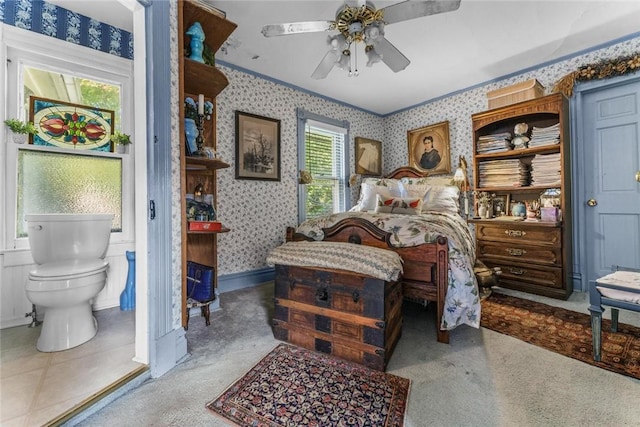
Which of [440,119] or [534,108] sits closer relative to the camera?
[534,108]

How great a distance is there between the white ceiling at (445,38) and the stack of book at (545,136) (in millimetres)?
872

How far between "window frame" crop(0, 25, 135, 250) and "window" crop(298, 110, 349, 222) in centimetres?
210

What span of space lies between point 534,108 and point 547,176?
80 cm

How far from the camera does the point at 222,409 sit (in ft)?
4.32

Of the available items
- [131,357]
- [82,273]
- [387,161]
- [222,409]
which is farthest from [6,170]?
[387,161]

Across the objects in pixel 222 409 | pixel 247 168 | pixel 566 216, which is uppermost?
pixel 247 168

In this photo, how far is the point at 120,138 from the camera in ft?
8.71

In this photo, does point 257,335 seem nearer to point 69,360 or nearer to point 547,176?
point 69,360

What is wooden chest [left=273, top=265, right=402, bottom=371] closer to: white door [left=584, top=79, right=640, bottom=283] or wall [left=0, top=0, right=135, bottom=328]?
wall [left=0, top=0, right=135, bottom=328]

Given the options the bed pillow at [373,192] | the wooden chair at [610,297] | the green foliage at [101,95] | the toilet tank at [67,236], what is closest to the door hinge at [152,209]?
the toilet tank at [67,236]

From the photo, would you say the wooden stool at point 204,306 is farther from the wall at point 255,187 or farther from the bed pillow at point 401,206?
the bed pillow at point 401,206

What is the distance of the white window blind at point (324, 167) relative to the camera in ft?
13.8

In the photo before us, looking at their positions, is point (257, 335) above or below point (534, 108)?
below

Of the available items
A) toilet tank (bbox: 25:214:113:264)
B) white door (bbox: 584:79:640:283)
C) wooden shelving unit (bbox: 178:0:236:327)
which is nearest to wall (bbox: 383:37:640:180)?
white door (bbox: 584:79:640:283)
